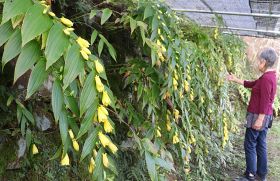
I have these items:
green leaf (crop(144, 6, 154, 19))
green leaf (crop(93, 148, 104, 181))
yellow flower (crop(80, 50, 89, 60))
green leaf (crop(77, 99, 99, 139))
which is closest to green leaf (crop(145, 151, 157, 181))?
green leaf (crop(93, 148, 104, 181))

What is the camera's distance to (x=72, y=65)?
84 cm

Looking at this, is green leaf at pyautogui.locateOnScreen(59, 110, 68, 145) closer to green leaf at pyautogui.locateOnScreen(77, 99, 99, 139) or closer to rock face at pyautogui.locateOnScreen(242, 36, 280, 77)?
green leaf at pyautogui.locateOnScreen(77, 99, 99, 139)

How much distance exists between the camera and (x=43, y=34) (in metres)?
0.83

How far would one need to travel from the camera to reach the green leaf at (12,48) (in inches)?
32.6

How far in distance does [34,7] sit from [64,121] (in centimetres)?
31

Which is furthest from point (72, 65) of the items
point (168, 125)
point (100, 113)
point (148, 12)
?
point (168, 125)

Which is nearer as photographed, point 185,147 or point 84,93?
point 84,93

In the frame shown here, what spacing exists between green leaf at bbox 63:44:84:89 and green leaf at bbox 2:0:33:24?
0.15m

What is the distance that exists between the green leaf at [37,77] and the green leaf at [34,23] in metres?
0.07

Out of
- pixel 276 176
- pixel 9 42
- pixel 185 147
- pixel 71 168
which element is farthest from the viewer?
pixel 276 176

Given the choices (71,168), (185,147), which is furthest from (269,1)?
(71,168)

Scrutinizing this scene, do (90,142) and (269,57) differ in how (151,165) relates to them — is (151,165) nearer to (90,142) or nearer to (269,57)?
(90,142)

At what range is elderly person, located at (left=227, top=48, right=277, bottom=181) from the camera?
3.58 meters

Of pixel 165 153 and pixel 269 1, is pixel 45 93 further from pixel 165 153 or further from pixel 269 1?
pixel 269 1
